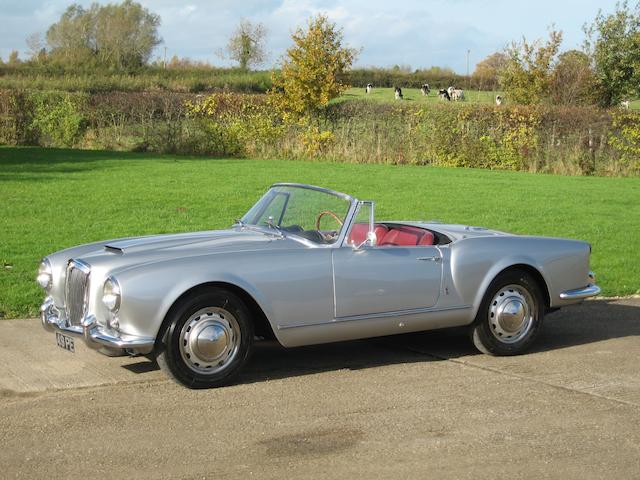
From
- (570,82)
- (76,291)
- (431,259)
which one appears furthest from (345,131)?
(76,291)

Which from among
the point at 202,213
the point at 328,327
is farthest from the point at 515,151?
the point at 328,327

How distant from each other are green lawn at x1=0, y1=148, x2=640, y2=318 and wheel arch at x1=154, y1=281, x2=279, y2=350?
283 centimetres

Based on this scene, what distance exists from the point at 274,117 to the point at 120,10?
2036 inches

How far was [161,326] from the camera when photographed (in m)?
5.69

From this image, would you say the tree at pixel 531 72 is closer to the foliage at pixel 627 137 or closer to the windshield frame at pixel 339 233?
the foliage at pixel 627 137

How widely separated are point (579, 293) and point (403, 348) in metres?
1.48

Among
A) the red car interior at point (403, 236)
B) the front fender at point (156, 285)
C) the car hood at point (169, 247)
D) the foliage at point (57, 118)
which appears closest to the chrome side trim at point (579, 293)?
the red car interior at point (403, 236)

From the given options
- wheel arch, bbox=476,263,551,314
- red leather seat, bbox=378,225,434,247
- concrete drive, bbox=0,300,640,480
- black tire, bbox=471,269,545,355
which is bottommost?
concrete drive, bbox=0,300,640,480

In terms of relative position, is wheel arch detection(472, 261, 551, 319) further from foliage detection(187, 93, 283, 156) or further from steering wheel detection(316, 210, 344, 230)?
foliage detection(187, 93, 283, 156)

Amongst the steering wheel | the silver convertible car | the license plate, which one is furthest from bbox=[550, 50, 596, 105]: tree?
the license plate

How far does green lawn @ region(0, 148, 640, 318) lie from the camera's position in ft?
37.6

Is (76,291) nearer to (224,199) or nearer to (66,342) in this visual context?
(66,342)

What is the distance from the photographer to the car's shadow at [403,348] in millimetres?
6543

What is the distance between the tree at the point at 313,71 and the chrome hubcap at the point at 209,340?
2562 centimetres
